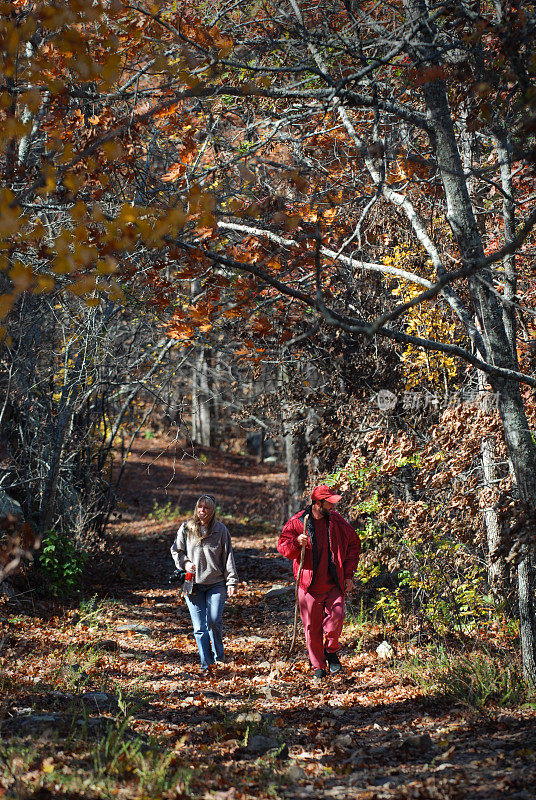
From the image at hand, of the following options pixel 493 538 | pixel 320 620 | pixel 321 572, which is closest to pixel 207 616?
pixel 320 620

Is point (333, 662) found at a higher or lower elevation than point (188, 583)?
lower

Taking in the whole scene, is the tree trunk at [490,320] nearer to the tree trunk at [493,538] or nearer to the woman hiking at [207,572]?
the tree trunk at [493,538]

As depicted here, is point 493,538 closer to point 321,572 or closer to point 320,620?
point 321,572

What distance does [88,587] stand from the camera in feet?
34.0

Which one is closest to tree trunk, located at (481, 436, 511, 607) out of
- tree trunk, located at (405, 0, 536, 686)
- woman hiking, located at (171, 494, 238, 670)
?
tree trunk, located at (405, 0, 536, 686)

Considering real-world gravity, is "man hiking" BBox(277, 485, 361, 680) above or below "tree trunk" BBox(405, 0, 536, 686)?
below

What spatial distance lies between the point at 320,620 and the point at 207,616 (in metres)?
1.15

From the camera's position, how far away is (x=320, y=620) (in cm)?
679

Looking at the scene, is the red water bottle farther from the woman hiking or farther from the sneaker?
the sneaker

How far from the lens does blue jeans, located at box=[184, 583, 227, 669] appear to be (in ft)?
23.0

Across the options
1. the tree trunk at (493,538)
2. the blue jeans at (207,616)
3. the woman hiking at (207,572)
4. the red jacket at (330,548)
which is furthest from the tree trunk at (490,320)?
the blue jeans at (207,616)

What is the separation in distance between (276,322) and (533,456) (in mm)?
4006

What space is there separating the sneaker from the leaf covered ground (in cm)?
10

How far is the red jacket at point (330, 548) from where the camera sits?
6730mm
